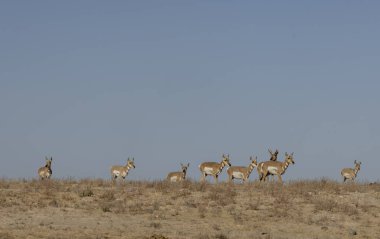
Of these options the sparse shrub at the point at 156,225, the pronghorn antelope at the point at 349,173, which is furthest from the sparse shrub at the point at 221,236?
the pronghorn antelope at the point at 349,173

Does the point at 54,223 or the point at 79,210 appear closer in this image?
the point at 54,223

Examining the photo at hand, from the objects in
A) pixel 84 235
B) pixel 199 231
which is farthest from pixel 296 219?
pixel 84 235

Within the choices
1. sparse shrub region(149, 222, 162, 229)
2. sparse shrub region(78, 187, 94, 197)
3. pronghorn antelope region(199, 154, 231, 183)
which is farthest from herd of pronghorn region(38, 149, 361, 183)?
sparse shrub region(149, 222, 162, 229)

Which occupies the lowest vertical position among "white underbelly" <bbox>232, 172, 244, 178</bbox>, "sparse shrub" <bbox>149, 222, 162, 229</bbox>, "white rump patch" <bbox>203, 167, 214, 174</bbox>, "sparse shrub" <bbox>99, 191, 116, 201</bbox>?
"sparse shrub" <bbox>149, 222, 162, 229</bbox>

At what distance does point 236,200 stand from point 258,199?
0.96m

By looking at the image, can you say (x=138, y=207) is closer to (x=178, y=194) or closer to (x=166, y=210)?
(x=166, y=210)

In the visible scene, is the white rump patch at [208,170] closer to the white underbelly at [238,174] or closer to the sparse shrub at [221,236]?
the white underbelly at [238,174]

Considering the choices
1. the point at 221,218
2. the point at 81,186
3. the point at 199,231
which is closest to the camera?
the point at 199,231

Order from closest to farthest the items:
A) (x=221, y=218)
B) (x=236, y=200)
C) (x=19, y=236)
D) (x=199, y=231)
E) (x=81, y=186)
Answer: (x=19, y=236), (x=199, y=231), (x=221, y=218), (x=236, y=200), (x=81, y=186)

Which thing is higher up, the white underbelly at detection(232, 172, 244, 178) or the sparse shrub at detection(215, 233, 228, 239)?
the white underbelly at detection(232, 172, 244, 178)

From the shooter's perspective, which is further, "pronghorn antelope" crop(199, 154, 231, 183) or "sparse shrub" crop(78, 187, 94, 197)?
"pronghorn antelope" crop(199, 154, 231, 183)

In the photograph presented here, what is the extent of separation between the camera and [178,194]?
2884 cm

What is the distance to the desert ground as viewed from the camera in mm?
22391

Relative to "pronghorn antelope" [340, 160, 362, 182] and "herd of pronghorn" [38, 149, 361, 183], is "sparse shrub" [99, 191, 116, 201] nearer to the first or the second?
"herd of pronghorn" [38, 149, 361, 183]
